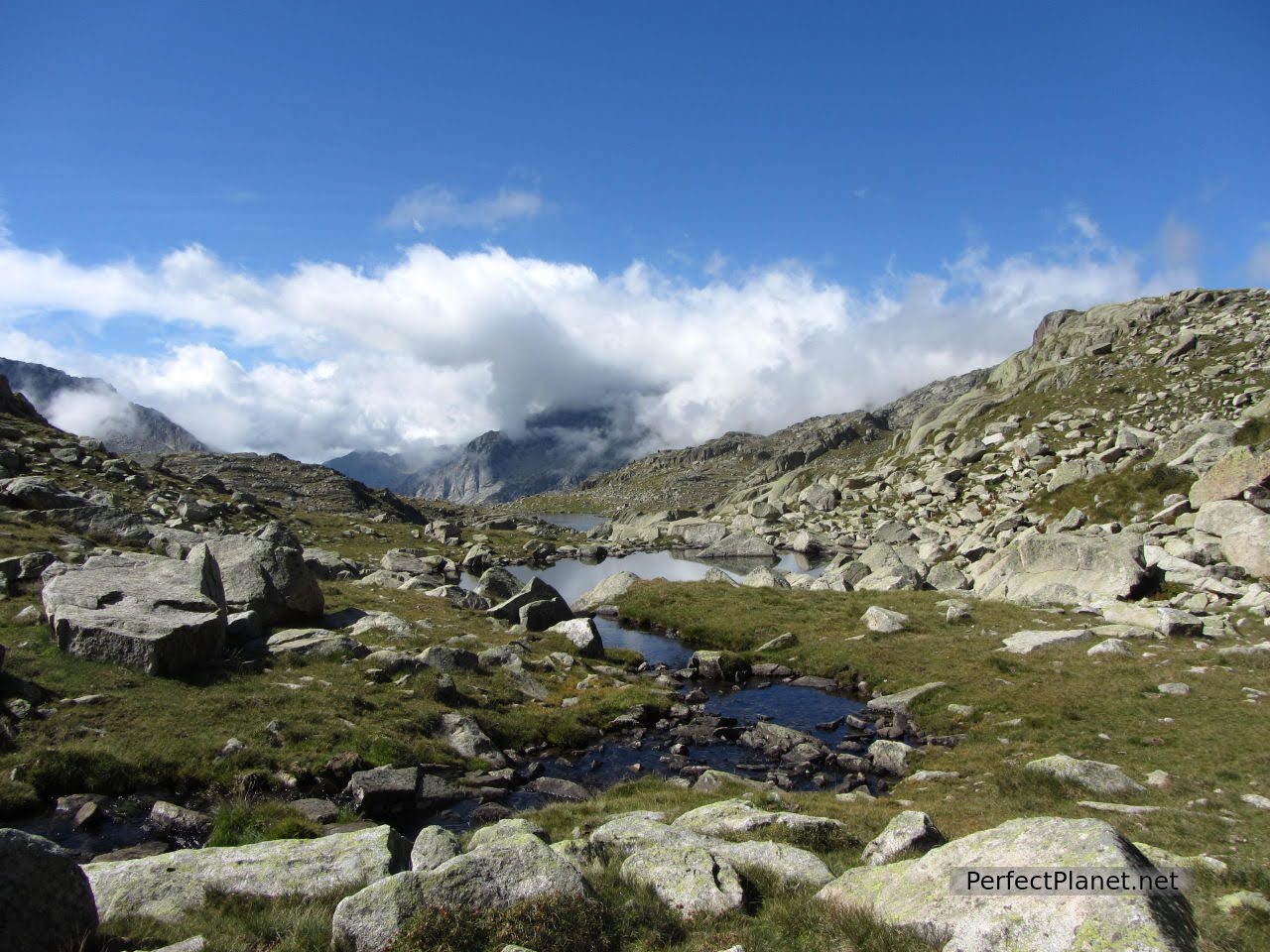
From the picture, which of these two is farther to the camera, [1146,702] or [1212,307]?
[1212,307]

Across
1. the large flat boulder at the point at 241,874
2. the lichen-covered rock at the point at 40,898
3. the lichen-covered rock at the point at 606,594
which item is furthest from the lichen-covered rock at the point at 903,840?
the lichen-covered rock at the point at 606,594

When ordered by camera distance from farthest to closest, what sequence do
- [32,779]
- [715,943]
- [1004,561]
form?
[1004,561] < [32,779] < [715,943]

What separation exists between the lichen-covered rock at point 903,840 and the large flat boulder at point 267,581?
30.9 meters

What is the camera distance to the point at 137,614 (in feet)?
83.2

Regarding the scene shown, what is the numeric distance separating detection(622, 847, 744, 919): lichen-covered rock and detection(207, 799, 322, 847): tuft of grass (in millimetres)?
9920

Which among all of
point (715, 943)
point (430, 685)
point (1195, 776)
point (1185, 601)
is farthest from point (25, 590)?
point (1185, 601)

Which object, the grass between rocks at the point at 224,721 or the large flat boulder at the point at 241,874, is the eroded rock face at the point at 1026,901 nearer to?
the large flat boulder at the point at 241,874

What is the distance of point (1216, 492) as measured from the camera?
46.9 meters

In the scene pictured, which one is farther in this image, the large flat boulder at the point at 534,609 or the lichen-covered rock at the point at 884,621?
the large flat boulder at the point at 534,609

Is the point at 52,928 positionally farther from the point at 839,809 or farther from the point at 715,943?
the point at 839,809

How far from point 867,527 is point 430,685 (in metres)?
105

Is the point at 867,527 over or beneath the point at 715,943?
over

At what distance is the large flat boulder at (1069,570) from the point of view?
42625 mm

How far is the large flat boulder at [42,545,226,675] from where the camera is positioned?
2402cm
